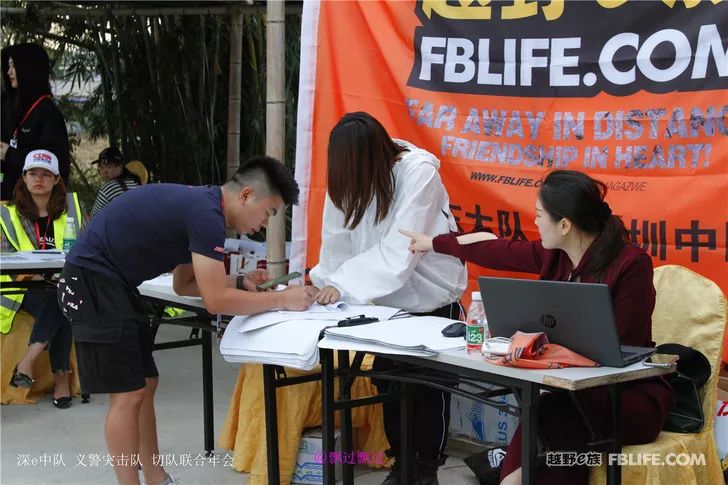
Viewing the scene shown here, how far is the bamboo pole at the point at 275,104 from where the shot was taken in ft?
14.6

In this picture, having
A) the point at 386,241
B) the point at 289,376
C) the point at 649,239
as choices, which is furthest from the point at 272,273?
the point at 649,239

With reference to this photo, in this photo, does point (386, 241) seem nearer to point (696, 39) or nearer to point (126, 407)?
point (126, 407)

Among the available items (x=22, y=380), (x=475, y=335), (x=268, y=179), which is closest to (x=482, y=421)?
(x=475, y=335)

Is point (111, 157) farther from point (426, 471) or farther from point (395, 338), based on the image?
point (395, 338)

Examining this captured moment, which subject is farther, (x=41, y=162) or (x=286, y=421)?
(x=41, y=162)

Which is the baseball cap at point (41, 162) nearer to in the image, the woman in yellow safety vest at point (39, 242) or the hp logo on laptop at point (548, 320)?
the woman in yellow safety vest at point (39, 242)

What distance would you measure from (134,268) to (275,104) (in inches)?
58.8

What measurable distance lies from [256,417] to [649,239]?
171 cm

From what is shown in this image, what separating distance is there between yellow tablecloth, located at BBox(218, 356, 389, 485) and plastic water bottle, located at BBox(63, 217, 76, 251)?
58.9 inches

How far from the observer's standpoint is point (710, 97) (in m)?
3.62

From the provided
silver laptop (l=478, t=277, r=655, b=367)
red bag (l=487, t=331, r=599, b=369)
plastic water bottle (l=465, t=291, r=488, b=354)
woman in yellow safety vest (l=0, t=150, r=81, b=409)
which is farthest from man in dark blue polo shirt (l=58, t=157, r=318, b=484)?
woman in yellow safety vest (l=0, t=150, r=81, b=409)

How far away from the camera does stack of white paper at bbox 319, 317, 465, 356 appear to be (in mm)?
2795

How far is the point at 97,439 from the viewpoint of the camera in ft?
14.7

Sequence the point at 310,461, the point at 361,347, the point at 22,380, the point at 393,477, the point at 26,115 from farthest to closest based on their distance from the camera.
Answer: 1. the point at 26,115
2. the point at 22,380
3. the point at 310,461
4. the point at 393,477
5. the point at 361,347
